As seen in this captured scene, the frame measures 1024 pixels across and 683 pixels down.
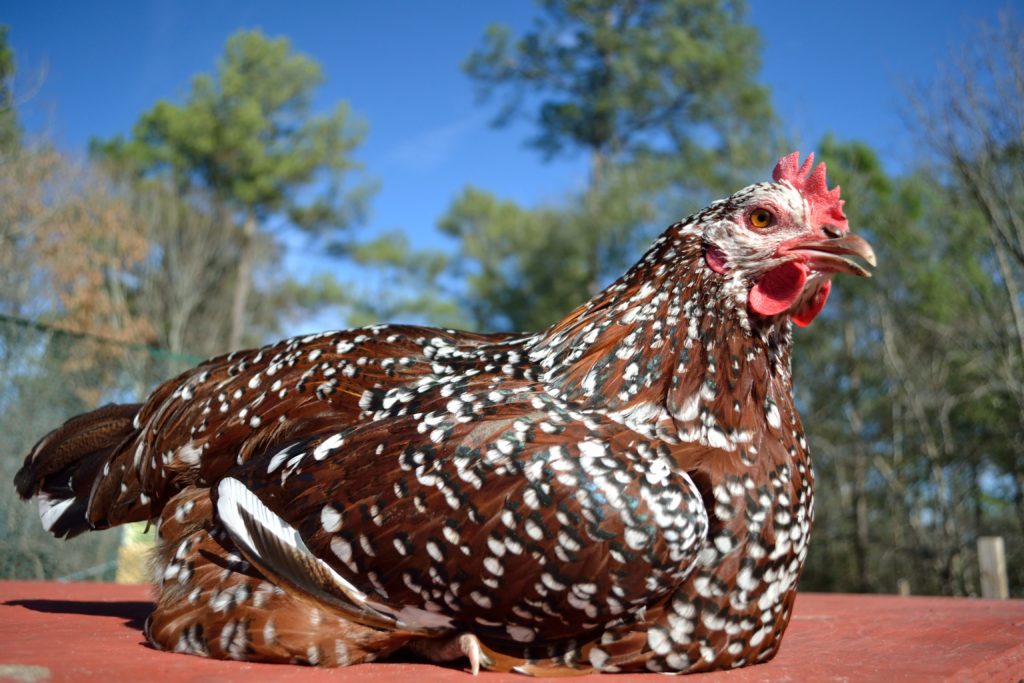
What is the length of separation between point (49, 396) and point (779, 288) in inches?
234

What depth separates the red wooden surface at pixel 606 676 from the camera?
2.14 metres

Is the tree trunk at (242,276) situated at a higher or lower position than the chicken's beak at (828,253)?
higher

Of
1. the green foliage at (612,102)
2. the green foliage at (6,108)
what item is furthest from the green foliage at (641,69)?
the green foliage at (6,108)

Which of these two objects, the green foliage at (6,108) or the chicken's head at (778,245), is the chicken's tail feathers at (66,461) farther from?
the green foliage at (6,108)

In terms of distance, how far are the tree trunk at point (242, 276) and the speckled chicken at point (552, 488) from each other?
2201 cm

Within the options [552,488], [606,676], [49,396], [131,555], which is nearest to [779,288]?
[552,488]

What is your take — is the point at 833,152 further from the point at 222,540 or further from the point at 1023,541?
the point at 222,540

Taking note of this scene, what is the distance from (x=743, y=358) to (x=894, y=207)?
13261 mm

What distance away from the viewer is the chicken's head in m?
2.59

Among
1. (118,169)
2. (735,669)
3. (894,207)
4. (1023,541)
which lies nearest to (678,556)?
(735,669)

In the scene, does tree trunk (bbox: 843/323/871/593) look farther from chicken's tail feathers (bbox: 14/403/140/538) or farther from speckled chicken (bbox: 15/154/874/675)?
chicken's tail feathers (bbox: 14/403/140/538)

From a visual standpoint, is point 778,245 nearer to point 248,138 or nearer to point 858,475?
point 858,475

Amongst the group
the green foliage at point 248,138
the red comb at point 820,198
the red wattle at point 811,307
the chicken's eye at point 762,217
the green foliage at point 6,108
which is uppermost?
the green foliage at point 248,138

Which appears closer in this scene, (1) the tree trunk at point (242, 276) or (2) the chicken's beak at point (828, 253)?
(2) the chicken's beak at point (828, 253)
